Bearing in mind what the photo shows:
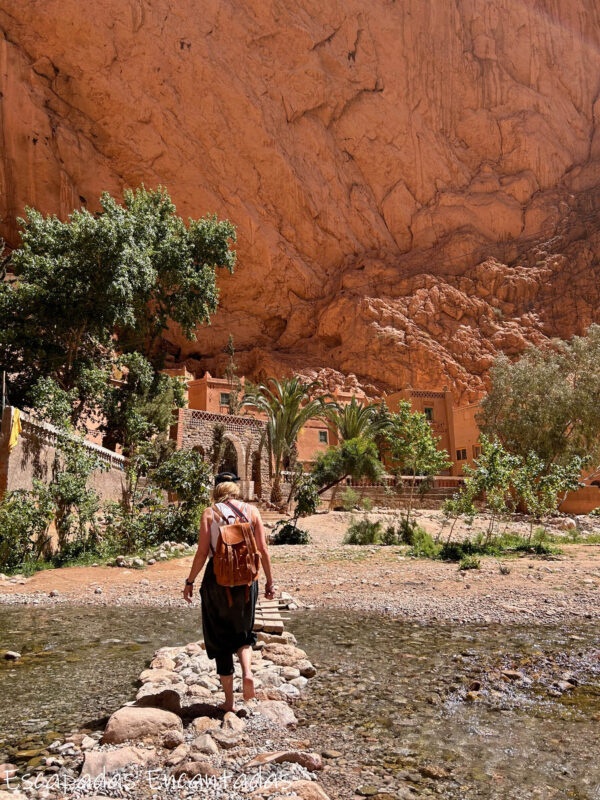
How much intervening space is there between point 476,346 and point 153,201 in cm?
3017

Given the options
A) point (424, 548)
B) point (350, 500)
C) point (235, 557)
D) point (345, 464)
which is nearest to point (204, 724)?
point (235, 557)

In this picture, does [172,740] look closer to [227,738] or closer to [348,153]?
[227,738]

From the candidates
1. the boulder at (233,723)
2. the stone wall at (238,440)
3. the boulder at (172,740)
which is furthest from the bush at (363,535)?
the boulder at (172,740)

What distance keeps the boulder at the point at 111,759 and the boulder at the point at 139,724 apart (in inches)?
8.9

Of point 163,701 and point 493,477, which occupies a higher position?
point 493,477

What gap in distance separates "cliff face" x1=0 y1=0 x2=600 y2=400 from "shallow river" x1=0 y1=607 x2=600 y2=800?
37721mm

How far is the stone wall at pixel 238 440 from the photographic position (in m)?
30.1

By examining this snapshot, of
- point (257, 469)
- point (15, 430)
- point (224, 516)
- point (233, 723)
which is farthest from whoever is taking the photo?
point (257, 469)

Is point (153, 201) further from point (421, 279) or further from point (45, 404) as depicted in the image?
point (421, 279)

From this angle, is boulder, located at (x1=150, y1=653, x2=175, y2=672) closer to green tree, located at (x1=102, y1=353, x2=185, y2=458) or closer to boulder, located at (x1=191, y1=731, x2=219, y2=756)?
boulder, located at (x1=191, y1=731, x2=219, y2=756)

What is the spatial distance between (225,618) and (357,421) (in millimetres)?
28836

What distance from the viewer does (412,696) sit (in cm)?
441

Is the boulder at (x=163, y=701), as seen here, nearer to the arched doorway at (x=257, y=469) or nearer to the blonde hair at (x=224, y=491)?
the blonde hair at (x=224, y=491)

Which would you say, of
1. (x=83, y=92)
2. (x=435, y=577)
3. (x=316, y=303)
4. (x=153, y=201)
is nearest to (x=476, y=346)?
(x=316, y=303)
